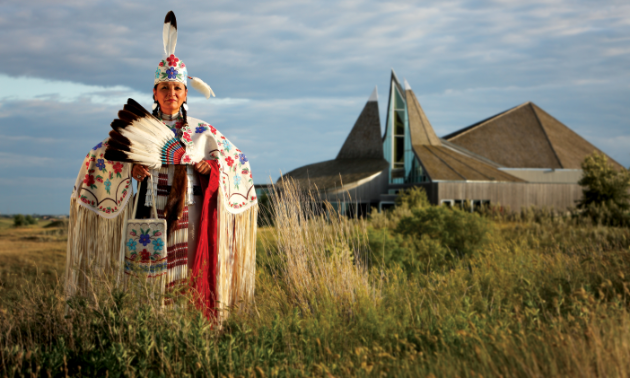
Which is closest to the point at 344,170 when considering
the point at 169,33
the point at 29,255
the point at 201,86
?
the point at 29,255

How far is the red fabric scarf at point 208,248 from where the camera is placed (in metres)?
3.82

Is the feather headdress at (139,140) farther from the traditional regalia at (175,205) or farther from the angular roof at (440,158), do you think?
the angular roof at (440,158)

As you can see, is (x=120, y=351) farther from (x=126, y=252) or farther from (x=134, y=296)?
(x=126, y=252)

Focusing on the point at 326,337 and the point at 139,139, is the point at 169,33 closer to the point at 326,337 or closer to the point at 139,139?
the point at 139,139

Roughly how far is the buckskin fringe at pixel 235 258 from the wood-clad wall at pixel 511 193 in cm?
1628

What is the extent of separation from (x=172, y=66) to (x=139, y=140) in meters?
0.81

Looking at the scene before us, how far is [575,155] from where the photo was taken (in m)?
28.9

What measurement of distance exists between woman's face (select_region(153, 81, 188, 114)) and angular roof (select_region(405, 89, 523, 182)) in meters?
16.8

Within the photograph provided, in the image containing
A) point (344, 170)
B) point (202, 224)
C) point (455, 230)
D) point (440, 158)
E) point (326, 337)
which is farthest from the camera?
point (344, 170)

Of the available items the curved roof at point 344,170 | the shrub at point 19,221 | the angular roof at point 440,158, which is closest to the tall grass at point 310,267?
the shrub at point 19,221

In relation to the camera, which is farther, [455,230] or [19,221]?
[19,221]

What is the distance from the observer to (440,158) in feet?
75.8

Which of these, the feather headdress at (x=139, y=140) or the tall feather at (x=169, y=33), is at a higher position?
the tall feather at (x=169, y=33)

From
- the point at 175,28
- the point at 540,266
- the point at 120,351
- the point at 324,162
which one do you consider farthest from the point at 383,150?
the point at 120,351
